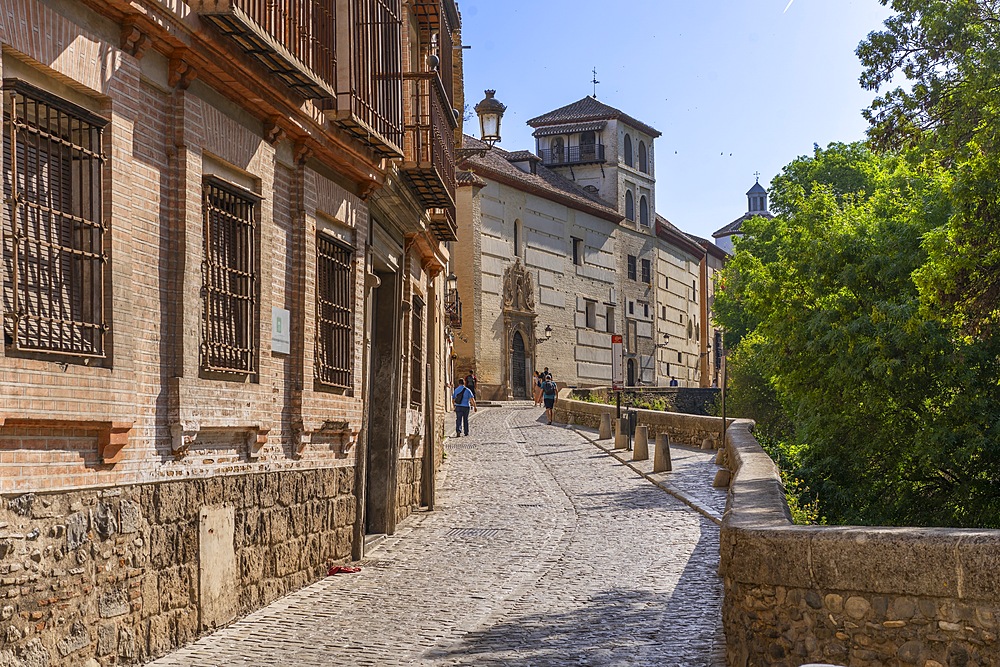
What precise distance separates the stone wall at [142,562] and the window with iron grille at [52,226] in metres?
0.92

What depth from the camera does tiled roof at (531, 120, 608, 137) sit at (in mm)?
65500

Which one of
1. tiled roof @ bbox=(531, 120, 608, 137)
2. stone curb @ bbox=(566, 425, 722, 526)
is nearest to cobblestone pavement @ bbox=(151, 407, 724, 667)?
stone curb @ bbox=(566, 425, 722, 526)

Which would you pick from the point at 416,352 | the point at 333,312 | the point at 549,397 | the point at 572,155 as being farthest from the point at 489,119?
the point at 572,155

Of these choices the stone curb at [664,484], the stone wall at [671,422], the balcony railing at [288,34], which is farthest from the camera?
the stone wall at [671,422]

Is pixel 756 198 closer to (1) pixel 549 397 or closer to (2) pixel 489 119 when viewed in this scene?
(1) pixel 549 397

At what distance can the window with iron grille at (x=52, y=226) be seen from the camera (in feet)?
21.3

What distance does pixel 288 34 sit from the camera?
10.1 meters

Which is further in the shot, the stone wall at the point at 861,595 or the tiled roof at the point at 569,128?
the tiled roof at the point at 569,128

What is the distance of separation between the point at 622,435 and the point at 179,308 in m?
20.1

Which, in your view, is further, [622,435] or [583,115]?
[583,115]

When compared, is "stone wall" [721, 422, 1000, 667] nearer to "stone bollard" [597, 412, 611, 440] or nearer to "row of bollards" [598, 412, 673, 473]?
"row of bollards" [598, 412, 673, 473]

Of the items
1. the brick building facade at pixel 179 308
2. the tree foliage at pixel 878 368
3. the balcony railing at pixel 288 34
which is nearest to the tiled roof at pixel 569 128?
the tree foliage at pixel 878 368

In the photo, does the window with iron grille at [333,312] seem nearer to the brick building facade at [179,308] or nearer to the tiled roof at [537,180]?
the brick building facade at [179,308]

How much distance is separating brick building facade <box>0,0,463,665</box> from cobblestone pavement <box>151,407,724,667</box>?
20.1 inches
